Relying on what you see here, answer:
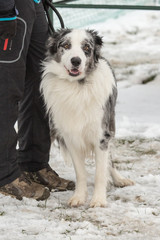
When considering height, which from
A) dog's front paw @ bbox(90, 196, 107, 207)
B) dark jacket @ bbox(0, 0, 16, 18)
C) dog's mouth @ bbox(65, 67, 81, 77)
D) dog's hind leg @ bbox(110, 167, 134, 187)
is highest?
dark jacket @ bbox(0, 0, 16, 18)

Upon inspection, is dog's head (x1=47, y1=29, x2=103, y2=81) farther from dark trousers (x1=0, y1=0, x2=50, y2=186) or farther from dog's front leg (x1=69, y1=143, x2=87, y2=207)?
dog's front leg (x1=69, y1=143, x2=87, y2=207)

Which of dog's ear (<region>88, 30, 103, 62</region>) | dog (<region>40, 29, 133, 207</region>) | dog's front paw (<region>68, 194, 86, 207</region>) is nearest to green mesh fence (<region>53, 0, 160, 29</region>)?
dog's ear (<region>88, 30, 103, 62</region>)

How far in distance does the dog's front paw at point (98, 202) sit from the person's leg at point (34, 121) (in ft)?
1.98

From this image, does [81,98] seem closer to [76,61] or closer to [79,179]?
[76,61]

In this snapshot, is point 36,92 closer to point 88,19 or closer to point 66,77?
point 66,77

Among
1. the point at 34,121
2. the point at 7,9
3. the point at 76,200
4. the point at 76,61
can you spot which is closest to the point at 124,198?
the point at 76,200

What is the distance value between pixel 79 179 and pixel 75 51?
3.21 feet

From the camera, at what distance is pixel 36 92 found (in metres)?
3.38

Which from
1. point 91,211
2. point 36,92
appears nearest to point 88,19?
point 36,92

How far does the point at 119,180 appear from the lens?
3.56 meters

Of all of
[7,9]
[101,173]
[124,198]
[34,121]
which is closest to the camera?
[7,9]

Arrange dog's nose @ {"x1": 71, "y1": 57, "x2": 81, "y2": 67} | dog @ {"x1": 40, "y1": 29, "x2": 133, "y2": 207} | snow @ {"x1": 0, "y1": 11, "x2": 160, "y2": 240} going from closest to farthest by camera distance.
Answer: snow @ {"x1": 0, "y1": 11, "x2": 160, "y2": 240}, dog's nose @ {"x1": 71, "y1": 57, "x2": 81, "y2": 67}, dog @ {"x1": 40, "y1": 29, "x2": 133, "y2": 207}

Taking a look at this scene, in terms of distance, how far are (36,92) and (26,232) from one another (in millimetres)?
1259

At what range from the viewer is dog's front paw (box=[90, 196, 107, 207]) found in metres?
3.03
